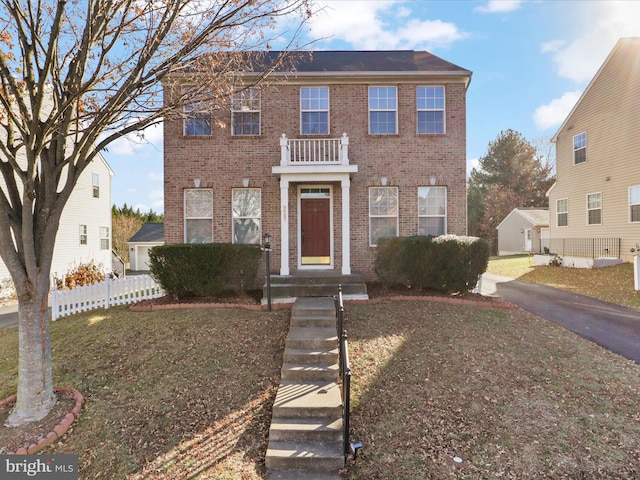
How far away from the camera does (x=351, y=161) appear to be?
10.1 meters

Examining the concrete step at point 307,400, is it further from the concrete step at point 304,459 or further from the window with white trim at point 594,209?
the window with white trim at point 594,209

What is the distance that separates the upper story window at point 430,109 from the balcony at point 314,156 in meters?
2.67

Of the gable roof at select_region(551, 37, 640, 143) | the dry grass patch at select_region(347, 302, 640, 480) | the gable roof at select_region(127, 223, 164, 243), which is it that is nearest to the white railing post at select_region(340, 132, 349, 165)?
the dry grass patch at select_region(347, 302, 640, 480)

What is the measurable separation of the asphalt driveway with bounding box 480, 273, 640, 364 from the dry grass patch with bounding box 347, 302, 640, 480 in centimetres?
81

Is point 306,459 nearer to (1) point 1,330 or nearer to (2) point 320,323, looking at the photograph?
(2) point 320,323

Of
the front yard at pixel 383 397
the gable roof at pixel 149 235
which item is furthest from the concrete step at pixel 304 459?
the gable roof at pixel 149 235

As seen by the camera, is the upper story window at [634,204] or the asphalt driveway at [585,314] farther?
the upper story window at [634,204]

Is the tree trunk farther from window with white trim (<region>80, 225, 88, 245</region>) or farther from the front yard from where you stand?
window with white trim (<region>80, 225, 88, 245</region>)

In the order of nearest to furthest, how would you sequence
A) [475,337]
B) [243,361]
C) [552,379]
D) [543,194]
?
[552,379]
[243,361]
[475,337]
[543,194]

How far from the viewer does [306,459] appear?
3.56 m

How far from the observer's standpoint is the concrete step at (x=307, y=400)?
411cm

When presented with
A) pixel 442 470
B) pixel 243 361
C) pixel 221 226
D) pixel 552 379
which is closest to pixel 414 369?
pixel 442 470

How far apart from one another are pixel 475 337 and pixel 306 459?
4.04 meters

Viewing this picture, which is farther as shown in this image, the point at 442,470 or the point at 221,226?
the point at 221,226
